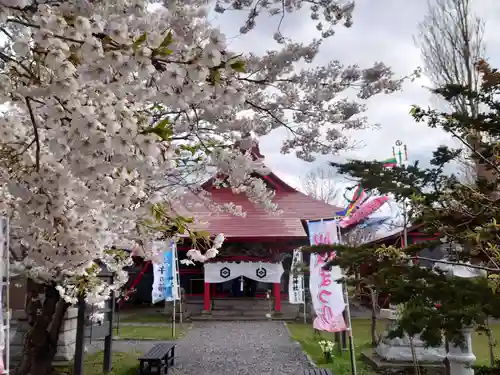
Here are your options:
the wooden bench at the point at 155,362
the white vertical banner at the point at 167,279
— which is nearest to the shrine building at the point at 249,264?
the white vertical banner at the point at 167,279

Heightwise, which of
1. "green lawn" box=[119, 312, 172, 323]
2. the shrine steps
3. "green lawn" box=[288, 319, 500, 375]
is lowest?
"green lawn" box=[288, 319, 500, 375]

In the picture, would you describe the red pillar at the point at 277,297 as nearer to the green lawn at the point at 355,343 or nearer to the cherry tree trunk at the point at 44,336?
the green lawn at the point at 355,343

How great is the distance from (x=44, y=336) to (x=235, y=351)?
15.4 feet

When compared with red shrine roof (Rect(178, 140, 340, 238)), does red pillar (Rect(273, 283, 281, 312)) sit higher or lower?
lower

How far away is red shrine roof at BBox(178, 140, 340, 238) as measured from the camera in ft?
54.4

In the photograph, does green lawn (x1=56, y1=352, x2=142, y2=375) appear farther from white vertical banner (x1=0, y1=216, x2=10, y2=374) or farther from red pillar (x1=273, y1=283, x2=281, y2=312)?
red pillar (x1=273, y1=283, x2=281, y2=312)

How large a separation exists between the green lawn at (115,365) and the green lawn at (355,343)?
145 inches

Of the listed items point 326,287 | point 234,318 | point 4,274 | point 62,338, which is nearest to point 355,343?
point 326,287

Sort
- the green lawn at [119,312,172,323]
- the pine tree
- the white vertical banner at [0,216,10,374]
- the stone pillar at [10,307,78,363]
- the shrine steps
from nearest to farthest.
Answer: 1. the white vertical banner at [0,216,10,374]
2. the pine tree
3. the stone pillar at [10,307,78,363]
4. the green lawn at [119,312,172,323]
5. the shrine steps

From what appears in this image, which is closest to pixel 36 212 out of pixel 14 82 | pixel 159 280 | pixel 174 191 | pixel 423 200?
pixel 14 82

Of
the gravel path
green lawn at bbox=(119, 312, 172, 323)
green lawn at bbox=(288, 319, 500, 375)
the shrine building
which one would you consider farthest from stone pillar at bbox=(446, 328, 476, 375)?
green lawn at bbox=(119, 312, 172, 323)

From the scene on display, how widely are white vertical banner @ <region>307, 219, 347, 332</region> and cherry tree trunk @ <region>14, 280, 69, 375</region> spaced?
13.9 ft

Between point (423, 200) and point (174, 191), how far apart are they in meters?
3.26

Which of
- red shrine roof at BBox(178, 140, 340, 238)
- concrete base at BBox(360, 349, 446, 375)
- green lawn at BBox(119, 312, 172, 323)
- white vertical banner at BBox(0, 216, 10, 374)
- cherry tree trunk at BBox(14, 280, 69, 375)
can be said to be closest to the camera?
white vertical banner at BBox(0, 216, 10, 374)
